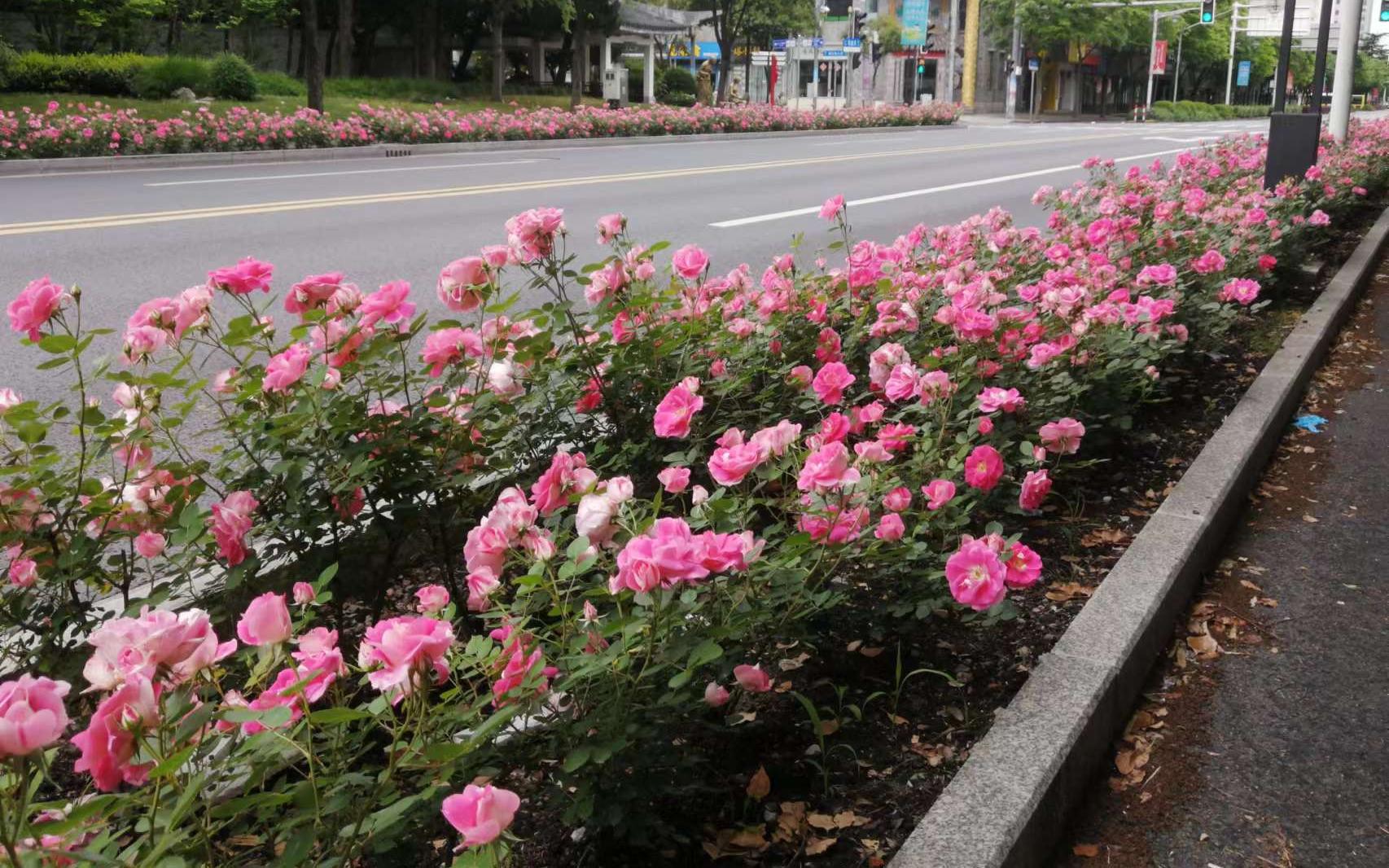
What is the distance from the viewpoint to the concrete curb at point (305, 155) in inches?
642

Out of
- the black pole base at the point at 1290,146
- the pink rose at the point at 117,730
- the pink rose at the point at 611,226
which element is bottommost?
the pink rose at the point at 117,730


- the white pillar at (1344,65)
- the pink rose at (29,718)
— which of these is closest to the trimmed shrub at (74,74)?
the white pillar at (1344,65)

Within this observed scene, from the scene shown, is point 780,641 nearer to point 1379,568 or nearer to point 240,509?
point 240,509

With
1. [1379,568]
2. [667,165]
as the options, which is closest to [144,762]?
[1379,568]

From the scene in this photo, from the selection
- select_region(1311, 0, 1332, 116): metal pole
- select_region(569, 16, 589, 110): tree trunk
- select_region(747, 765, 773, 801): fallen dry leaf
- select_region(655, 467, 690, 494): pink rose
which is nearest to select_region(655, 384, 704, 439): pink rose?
select_region(655, 467, 690, 494): pink rose

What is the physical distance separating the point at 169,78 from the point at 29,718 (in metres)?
30.3

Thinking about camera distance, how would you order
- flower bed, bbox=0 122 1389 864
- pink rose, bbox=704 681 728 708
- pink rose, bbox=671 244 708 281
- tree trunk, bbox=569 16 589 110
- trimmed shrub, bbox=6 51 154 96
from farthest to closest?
tree trunk, bbox=569 16 589 110 < trimmed shrub, bbox=6 51 154 96 < pink rose, bbox=671 244 708 281 < pink rose, bbox=704 681 728 708 < flower bed, bbox=0 122 1389 864

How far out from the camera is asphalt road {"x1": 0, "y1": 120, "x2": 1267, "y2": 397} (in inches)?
330

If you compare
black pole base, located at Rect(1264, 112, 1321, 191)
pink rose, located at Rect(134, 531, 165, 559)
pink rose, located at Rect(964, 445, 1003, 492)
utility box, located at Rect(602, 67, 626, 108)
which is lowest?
pink rose, located at Rect(134, 531, 165, 559)

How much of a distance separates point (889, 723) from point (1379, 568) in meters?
2.15

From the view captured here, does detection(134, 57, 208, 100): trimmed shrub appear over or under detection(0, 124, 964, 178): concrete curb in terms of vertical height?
over

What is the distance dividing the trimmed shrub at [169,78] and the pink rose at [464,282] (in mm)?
28065

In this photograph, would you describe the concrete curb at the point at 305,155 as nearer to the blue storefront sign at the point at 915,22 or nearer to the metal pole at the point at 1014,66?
the metal pole at the point at 1014,66

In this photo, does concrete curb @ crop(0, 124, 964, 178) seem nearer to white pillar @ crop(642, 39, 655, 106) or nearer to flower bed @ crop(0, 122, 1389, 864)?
flower bed @ crop(0, 122, 1389, 864)
